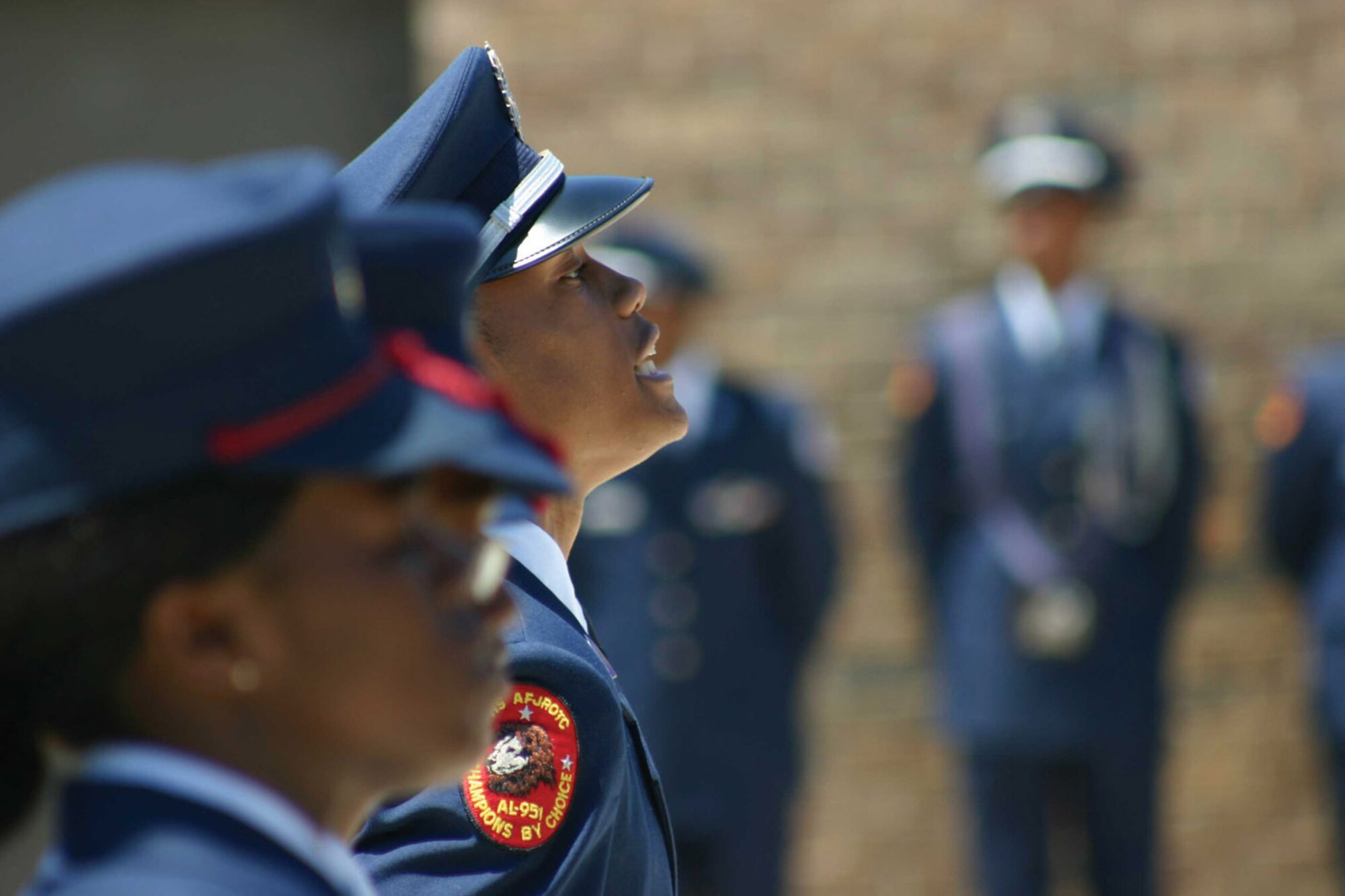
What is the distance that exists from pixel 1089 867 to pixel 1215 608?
0.96 meters

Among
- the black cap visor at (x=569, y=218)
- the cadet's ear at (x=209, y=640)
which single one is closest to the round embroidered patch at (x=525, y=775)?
the black cap visor at (x=569, y=218)

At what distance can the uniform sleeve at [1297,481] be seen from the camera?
16.6 feet

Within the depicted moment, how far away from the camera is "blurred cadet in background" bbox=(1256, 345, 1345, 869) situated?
4.93 metres

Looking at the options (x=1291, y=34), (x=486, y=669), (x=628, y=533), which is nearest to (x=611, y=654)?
(x=628, y=533)

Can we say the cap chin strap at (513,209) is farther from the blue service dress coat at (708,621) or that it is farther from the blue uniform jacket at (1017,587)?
the blue uniform jacket at (1017,587)

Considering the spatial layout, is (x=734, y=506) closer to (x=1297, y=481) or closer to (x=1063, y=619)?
(x=1063, y=619)

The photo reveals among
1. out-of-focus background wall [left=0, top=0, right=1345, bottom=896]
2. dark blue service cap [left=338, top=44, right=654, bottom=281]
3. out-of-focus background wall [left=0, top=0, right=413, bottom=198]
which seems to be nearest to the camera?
dark blue service cap [left=338, top=44, right=654, bottom=281]

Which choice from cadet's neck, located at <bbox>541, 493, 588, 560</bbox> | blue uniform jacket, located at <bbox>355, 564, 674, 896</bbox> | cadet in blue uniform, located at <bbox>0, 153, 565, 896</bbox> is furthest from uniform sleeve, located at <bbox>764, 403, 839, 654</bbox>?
cadet in blue uniform, located at <bbox>0, 153, 565, 896</bbox>

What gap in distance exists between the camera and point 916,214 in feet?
18.1

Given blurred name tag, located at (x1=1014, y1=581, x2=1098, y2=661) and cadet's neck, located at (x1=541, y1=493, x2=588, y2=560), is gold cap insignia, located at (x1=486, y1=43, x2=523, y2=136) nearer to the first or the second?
cadet's neck, located at (x1=541, y1=493, x2=588, y2=560)

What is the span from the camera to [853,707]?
5.45 m

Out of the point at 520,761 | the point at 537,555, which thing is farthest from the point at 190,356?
the point at 537,555

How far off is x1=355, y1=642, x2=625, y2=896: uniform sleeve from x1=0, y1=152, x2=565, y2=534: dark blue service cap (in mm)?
641

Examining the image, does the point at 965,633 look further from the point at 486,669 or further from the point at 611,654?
the point at 486,669
